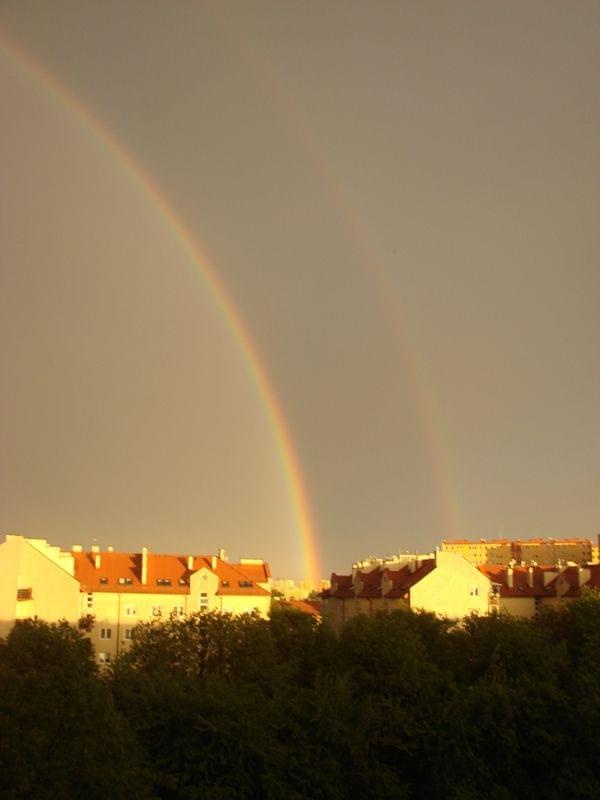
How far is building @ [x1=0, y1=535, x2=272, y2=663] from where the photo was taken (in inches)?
2192

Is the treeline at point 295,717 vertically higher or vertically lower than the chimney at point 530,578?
lower

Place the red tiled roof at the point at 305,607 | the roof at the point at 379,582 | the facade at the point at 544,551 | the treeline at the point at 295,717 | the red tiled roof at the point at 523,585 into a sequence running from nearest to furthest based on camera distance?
the treeline at the point at 295,717
the roof at the point at 379,582
the red tiled roof at the point at 523,585
the red tiled roof at the point at 305,607
the facade at the point at 544,551

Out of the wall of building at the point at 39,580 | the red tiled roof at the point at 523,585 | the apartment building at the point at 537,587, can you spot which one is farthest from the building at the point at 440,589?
the wall of building at the point at 39,580

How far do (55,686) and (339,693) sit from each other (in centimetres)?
1116

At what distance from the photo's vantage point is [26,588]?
55594 mm

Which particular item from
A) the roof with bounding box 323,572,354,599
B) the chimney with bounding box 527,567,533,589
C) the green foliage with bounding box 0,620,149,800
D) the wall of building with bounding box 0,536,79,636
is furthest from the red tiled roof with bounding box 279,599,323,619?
the green foliage with bounding box 0,620,149,800

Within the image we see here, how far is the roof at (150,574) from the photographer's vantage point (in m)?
63.6

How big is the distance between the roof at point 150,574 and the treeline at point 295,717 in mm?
20459

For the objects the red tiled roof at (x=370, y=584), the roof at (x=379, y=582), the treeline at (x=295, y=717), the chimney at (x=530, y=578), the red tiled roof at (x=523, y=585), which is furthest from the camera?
the chimney at (x=530, y=578)

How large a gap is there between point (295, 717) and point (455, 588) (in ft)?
114

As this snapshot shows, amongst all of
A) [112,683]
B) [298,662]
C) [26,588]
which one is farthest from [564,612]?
[26,588]

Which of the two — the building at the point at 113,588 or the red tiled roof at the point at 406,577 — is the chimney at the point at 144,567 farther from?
the red tiled roof at the point at 406,577

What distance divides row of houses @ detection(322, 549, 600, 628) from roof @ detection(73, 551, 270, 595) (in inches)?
395

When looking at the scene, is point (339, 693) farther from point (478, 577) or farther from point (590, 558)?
point (590, 558)
